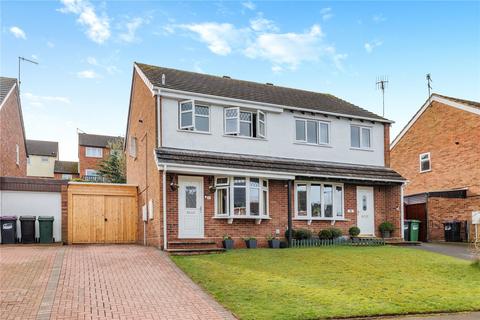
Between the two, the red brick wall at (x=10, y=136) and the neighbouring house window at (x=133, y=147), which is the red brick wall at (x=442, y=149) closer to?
the neighbouring house window at (x=133, y=147)

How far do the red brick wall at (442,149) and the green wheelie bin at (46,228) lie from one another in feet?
64.3

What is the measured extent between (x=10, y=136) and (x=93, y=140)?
29.6m

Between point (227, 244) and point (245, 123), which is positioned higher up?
point (245, 123)

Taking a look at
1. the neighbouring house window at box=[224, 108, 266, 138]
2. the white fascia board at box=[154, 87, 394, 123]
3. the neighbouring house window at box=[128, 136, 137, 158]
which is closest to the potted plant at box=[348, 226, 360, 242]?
the white fascia board at box=[154, 87, 394, 123]

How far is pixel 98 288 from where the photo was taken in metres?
10.5

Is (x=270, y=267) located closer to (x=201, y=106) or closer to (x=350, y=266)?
(x=350, y=266)

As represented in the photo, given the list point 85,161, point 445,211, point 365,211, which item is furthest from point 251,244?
point 85,161

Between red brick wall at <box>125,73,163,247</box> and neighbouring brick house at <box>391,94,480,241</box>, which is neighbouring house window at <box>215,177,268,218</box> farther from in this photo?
neighbouring brick house at <box>391,94,480,241</box>

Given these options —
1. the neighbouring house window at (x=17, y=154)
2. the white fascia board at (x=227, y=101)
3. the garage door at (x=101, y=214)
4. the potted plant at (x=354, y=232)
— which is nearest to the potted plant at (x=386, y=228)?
the potted plant at (x=354, y=232)

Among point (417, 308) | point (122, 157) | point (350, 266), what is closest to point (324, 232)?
point (350, 266)

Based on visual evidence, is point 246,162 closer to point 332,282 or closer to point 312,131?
point 312,131

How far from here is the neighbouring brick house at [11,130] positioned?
23.2m

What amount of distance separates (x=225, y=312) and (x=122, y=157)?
33452 mm

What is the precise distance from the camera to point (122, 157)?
4094 cm
